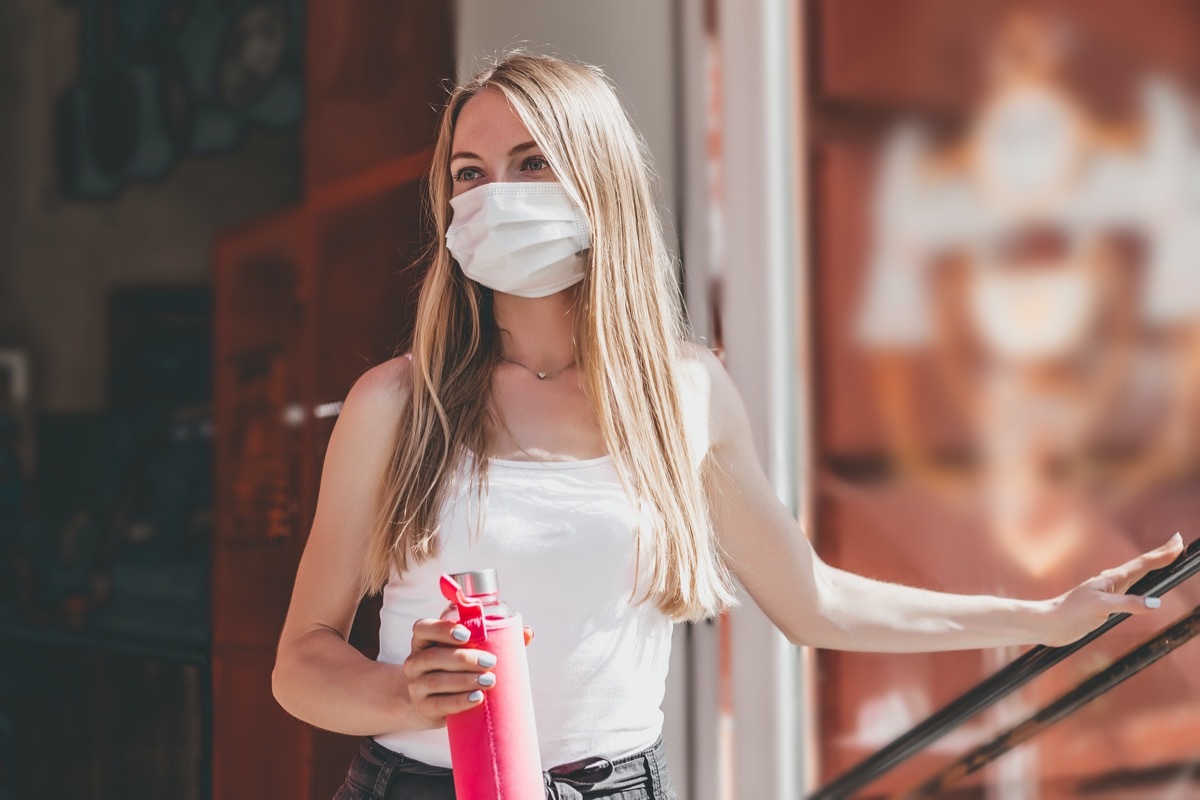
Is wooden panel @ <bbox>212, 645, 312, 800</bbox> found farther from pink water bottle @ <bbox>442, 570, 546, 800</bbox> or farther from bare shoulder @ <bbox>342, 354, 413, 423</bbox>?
pink water bottle @ <bbox>442, 570, 546, 800</bbox>

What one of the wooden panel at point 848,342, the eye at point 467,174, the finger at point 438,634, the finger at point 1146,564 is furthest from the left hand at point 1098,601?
the eye at point 467,174

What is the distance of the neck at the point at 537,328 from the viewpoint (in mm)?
1604

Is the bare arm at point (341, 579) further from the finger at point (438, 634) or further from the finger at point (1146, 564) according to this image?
the finger at point (1146, 564)

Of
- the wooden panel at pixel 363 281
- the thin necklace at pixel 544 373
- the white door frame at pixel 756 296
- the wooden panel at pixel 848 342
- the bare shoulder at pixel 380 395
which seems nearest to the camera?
the bare shoulder at pixel 380 395

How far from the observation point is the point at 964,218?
7.84 ft

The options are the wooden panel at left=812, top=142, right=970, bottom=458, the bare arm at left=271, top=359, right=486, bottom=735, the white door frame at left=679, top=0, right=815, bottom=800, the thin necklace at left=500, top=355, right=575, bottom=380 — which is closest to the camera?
the bare arm at left=271, top=359, right=486, bottom=735

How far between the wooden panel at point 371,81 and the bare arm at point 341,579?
1.99 ft

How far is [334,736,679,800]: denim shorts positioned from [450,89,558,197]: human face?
2.56ft

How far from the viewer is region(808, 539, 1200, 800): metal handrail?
58.5 inches

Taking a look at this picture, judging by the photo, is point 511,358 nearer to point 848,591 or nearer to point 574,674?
point 574,674

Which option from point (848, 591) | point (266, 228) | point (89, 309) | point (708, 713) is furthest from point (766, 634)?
point (89, 309)

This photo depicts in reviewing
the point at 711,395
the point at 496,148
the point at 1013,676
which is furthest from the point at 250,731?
the point at 1013,676

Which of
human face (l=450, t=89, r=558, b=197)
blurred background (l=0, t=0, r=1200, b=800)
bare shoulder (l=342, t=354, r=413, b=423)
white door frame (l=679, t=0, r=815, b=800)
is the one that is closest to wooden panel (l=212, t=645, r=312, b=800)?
blurred background (l=0, t=0, r=1200, b=800)

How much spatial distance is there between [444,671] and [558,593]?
0.96 feet
